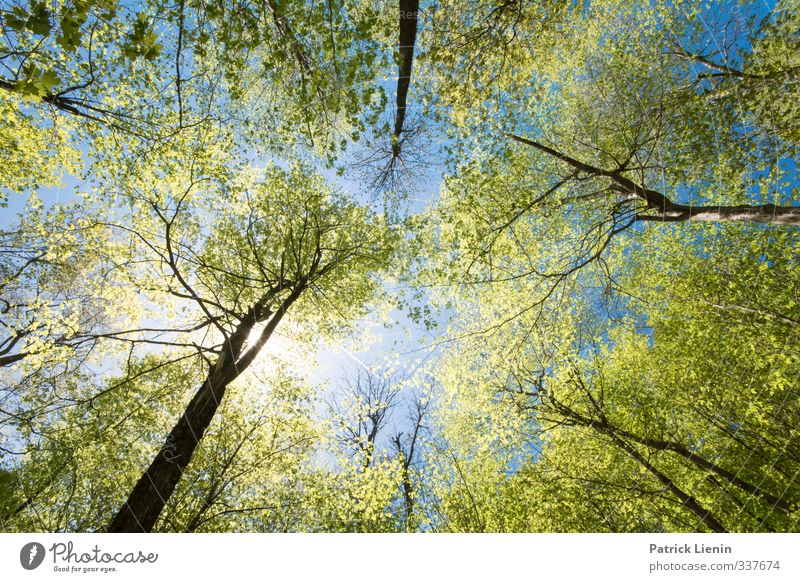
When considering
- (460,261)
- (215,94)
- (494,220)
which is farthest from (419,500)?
(215,94)

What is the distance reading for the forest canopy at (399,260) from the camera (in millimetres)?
3781

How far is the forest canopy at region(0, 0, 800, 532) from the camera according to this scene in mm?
3781

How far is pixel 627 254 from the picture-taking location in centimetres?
684

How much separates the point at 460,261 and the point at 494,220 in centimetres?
76
